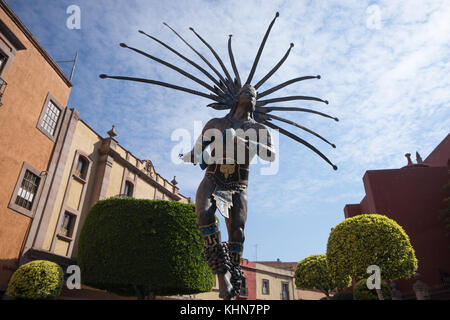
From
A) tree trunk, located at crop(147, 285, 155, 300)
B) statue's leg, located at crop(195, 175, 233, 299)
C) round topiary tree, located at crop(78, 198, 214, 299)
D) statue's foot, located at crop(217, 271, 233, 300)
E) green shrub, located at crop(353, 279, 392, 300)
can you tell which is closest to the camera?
statue's foot, located at crop(217, 271, 233, 300)

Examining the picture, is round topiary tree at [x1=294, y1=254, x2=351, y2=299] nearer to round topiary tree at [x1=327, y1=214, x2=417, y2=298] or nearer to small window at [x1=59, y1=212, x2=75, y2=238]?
round topiary tree at [x1=327, y1=214, x2=417, y2=298]

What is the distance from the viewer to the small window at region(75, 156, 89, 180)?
61.7ft

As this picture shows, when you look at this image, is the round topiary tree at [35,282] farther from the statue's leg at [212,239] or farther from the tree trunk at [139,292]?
the statue's leg at [212,239]

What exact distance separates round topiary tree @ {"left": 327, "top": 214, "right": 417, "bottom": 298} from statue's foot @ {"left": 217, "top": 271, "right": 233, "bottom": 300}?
11960 millimetres

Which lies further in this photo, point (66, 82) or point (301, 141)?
point (66, 82)

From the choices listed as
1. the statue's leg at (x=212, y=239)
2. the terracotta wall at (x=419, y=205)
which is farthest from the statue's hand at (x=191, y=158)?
the terracotta wall at (x=419, y=205)

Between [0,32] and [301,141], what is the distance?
14.3m

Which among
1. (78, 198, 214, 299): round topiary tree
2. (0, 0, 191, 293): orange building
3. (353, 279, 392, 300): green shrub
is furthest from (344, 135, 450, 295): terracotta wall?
(0, 0, 191, 293): orange building

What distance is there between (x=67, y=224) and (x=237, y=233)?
16586mm

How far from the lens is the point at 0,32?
13039 mm

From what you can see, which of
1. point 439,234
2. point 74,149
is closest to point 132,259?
point 74,149

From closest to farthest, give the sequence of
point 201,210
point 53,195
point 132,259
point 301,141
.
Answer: point 201,210
point 301,141
point 132,259
point 53,195
